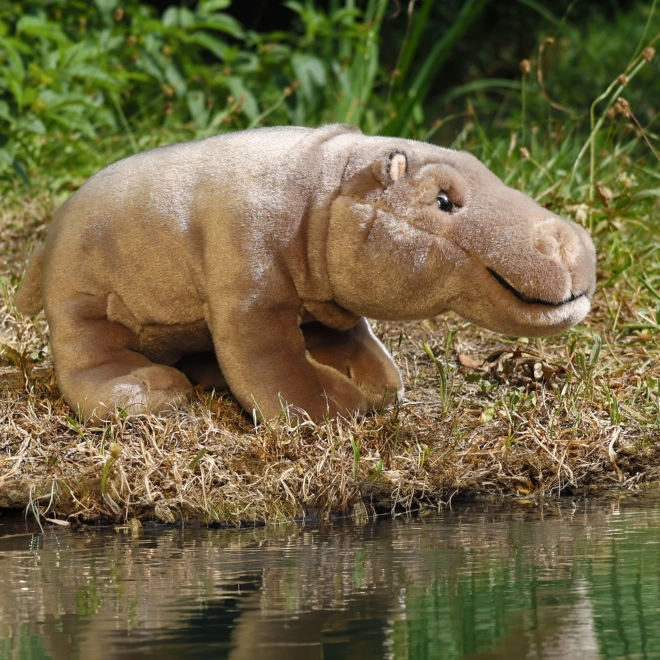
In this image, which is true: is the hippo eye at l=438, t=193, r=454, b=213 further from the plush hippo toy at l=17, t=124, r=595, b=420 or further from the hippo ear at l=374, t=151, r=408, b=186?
the hippo ear at l=374, t=151, r=408, b=186

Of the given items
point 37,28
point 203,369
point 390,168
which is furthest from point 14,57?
point 390,168

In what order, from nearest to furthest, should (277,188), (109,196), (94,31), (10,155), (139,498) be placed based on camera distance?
(139,498), (277,188), (109,196), (10,155), (94,31)

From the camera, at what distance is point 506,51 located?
11.1 metres

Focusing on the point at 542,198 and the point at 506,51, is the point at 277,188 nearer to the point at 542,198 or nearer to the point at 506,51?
the point at 542,198

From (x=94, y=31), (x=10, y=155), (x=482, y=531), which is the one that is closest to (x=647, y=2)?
(x=94, y=31)

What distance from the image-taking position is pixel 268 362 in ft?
10.6

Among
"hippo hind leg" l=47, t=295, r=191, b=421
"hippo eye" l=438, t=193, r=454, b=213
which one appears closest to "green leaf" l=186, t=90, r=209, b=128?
"hippo hind leg" l=47, t=295, r=191, b=421

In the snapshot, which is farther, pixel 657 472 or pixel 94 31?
pixel 94 31

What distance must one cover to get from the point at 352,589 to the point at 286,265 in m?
1.22

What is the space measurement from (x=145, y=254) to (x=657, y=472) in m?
1.53

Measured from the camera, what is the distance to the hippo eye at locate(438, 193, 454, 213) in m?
3.10

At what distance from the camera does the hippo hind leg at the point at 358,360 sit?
3.49 metres

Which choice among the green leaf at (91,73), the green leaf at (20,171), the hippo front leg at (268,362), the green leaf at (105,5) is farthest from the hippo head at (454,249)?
the green leaf at (105,5)

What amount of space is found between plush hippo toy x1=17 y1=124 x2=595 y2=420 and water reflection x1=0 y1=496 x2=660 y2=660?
533mm
